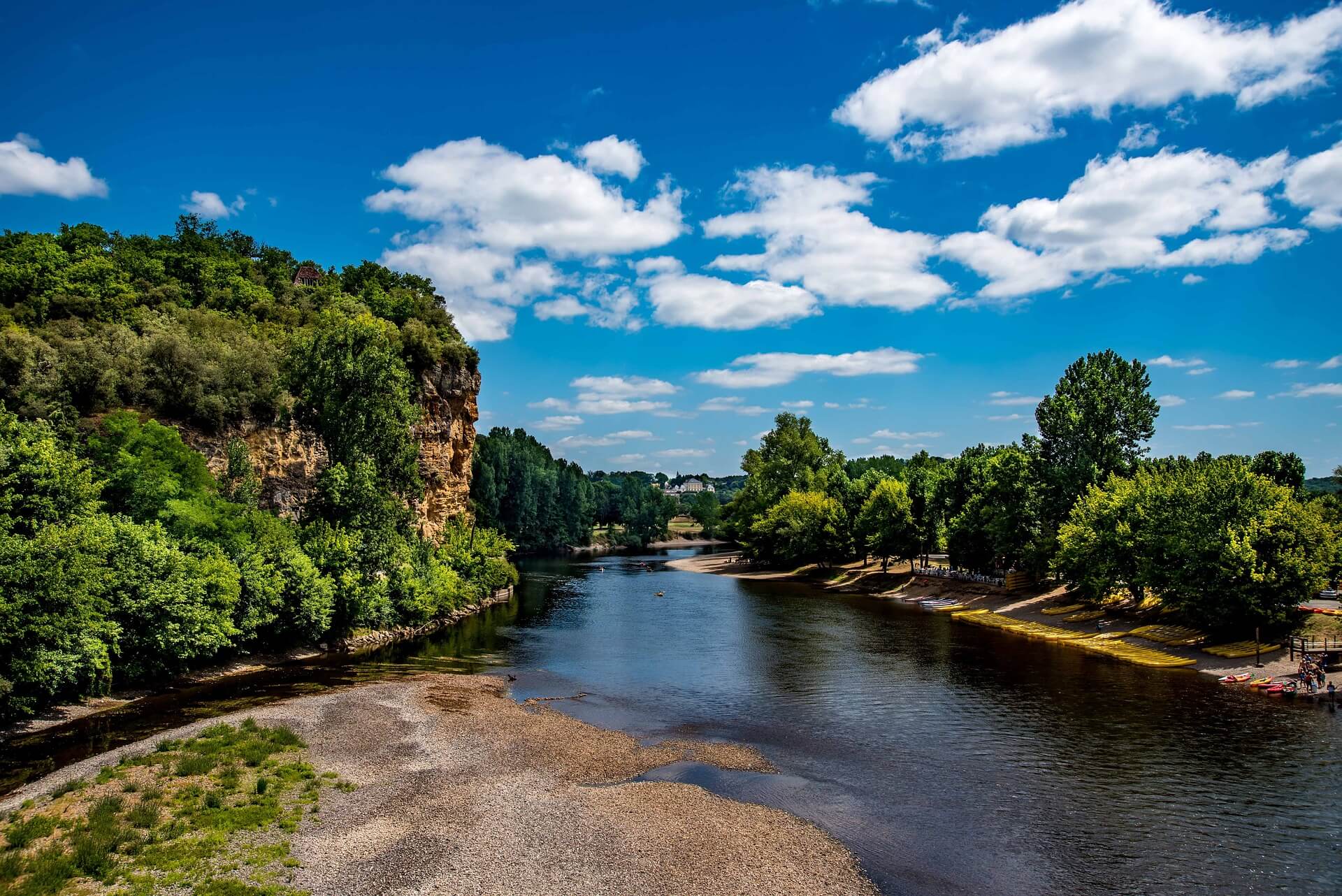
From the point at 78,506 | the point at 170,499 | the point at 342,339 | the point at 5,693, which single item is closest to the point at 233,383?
the point at 342,339

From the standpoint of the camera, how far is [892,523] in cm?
8756

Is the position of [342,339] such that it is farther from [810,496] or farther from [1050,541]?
[810,496]

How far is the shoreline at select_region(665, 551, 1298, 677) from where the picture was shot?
40.7 meters

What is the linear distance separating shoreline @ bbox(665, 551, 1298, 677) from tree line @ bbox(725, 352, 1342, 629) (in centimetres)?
253

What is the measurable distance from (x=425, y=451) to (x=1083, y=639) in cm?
5963

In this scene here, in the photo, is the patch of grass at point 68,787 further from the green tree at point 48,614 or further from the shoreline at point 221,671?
the shoreline at point 221,671

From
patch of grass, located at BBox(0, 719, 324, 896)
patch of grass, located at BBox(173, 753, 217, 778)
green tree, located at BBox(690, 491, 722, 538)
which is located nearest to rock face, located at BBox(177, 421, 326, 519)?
patch of grass, located at BBox(173, 753, 217, 778)

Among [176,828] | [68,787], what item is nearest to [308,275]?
[68,787]

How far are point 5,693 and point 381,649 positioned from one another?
902 inches

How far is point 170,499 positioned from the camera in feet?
125

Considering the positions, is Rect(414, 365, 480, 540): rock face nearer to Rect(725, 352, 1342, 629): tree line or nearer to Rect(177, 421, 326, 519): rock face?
Rect(177, 421, 326, 519): rock face

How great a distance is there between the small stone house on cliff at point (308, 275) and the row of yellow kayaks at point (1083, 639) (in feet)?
290

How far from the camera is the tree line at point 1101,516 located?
41.6 metres

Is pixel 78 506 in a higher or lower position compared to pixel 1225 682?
higher
